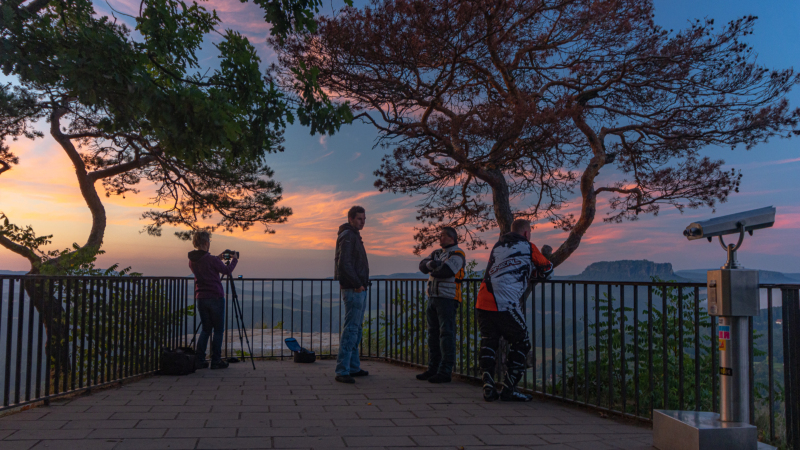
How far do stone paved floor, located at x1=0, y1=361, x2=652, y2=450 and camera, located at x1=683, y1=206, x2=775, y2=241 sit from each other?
152 cm

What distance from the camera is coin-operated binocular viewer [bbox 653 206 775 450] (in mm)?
3160

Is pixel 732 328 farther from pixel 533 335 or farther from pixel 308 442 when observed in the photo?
pixel 308 442

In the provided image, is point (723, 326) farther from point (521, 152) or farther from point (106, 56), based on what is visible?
point (106, 56)

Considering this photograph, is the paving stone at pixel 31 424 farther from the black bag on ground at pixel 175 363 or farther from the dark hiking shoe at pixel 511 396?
the dark hiking shoe at pixel 511 396

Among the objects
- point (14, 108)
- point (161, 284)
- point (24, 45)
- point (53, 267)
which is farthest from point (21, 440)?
point (14, 108)

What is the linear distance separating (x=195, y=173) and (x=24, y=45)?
21.6 ft

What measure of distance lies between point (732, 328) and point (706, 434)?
2.19 ft

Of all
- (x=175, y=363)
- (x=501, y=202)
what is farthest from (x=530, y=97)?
(x=175, y=363)

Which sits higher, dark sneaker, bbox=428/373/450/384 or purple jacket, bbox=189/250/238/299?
purple jacket, bbox=189/250/238/299

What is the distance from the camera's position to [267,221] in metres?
14.9

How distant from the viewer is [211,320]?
7.28m

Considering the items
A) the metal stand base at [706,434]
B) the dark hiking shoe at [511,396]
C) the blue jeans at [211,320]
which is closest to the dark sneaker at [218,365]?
the blue jeans at [211,320]

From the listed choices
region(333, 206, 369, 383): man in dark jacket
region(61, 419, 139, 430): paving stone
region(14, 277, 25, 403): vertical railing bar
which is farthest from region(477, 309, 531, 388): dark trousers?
region(14, 277, 25, 403): vertical railing bar

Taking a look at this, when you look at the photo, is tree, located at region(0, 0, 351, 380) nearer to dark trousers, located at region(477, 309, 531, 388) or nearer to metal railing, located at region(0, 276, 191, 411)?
metal railing, located at region(0, 276, 191, 411)
